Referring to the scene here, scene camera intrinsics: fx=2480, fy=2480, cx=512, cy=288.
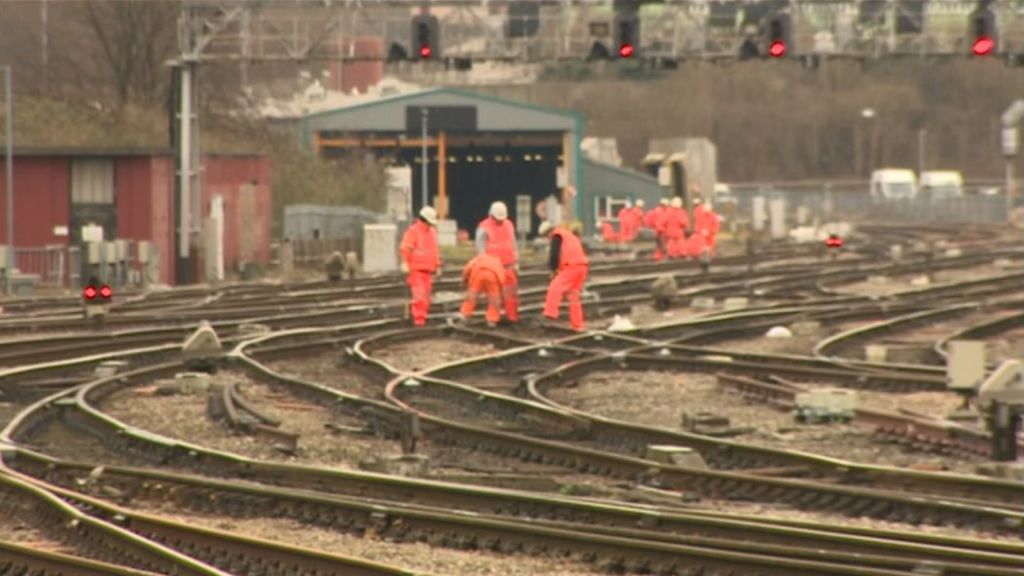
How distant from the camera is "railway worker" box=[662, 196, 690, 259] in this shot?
54.7 meters

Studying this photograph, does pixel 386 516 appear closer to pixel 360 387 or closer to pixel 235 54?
pixel 360 387

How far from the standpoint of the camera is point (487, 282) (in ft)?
94.1

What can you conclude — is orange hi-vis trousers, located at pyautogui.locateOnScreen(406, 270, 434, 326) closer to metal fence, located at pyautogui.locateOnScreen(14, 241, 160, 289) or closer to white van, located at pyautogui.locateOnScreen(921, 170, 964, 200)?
metal fence, located at pyautogui.locateOnScreen(14, 241, 160, 289)

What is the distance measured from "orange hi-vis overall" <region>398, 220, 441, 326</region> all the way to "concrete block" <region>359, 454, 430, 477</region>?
42.6 feet

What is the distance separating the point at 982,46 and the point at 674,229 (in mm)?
13651

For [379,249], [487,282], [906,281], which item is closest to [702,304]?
[487,282]

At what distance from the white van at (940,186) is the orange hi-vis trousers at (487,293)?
66.8m

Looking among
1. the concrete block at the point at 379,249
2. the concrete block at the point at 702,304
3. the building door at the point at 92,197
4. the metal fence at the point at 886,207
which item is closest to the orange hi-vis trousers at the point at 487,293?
the concrete block at the point at 702,304

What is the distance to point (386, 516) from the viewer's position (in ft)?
41.4

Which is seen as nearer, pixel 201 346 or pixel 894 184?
pixel 201 346

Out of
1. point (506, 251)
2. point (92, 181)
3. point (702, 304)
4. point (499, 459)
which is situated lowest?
point (499, 459)

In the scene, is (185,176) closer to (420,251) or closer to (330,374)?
(420,251)

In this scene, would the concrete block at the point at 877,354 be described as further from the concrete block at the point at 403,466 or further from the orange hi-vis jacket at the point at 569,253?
the concrete block at the point at 403,466

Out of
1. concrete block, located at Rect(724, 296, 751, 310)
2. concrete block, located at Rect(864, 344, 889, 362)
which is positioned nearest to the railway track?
concrete block, located at Rect(864, 344, 889, 362)
